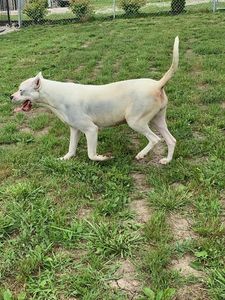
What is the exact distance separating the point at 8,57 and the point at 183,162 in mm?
8436

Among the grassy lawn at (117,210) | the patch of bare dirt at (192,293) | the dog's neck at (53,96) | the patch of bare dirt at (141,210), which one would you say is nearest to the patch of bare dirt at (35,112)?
the grassy lawn at (117,210)

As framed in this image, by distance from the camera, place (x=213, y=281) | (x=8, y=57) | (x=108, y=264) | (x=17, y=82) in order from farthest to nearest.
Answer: (x=8, y=57), (x=17, y=82), (x=108, y=264), (x=213, y=281)

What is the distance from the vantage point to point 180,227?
3834 mm

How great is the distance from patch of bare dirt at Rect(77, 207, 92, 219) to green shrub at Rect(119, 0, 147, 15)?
53.9 ft

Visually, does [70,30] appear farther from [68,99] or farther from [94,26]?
[68,99]

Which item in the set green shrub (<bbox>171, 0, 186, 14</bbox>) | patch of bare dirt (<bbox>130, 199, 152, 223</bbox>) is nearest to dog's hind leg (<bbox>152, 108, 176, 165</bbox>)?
patch of bare dirt (<bbox>130, 199, 152, 223</bbox>)

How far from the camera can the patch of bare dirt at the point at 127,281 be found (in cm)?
312

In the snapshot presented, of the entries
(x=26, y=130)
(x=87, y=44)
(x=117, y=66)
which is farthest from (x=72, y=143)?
(x=87, y=44)

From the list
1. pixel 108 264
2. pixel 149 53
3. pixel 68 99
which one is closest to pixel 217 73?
pixel 149 53

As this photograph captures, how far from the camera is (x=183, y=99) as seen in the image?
7.29m

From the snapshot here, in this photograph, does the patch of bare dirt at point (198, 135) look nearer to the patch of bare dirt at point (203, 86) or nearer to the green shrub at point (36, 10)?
the patch of bare dirt at point (203, 86)

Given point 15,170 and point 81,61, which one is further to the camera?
point 81,61

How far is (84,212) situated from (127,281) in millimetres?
1071

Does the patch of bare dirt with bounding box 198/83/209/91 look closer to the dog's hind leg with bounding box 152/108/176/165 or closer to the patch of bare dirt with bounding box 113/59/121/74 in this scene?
the patch of bare dirt with bounding box 113/59/121/74
